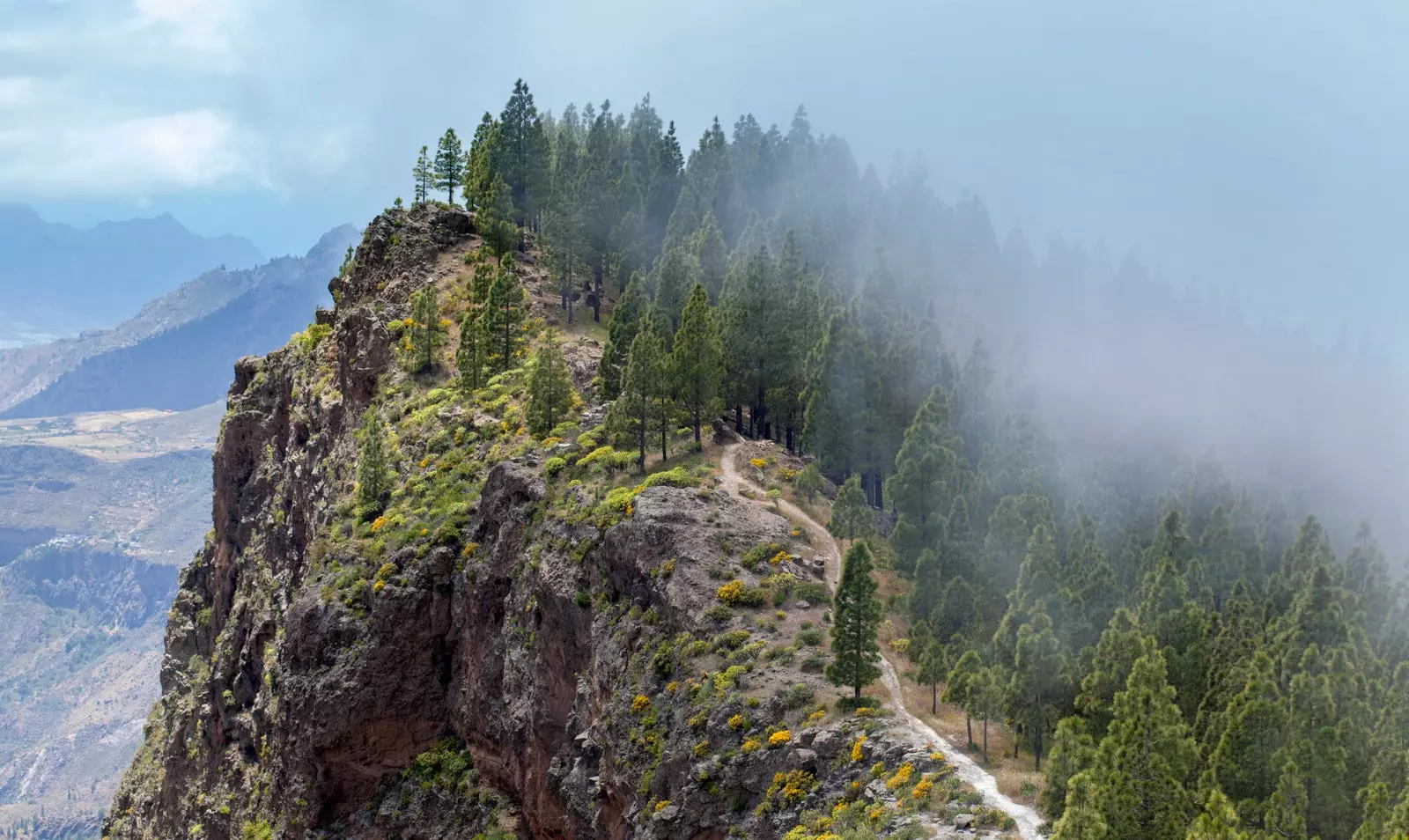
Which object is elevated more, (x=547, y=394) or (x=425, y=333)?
(x=425, y=333)

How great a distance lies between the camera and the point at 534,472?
8462cm

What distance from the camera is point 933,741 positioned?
52.5 m

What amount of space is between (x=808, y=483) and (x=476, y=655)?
29.8 m

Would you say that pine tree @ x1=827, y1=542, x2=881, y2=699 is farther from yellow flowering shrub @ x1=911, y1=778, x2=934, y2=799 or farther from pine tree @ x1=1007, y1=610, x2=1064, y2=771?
yellow flowering shrub @ x1=911, y1=778, x2=934, y2=799

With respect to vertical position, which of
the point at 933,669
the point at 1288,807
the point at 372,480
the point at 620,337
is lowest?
the point at 1288,807

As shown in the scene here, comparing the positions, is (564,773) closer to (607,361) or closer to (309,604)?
(309,604)

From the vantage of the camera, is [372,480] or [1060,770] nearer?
[1060,770]

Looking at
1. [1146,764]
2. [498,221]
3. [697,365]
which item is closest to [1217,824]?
[1146,764]

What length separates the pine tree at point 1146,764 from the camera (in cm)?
4216

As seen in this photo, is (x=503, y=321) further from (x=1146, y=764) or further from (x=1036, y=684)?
(x=1146, y=764)

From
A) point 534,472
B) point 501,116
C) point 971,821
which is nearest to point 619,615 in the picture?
point 534,472

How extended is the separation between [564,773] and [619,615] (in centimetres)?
1117

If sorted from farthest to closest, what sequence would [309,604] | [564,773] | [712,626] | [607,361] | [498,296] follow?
[498,296] → [607,361] → [309,604] → [564,773] → [712,626]

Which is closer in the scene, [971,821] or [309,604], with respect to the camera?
[971,821]
